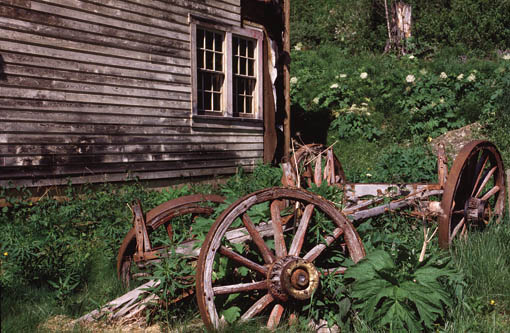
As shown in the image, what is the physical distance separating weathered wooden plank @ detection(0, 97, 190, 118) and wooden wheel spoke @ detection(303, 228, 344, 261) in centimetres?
455

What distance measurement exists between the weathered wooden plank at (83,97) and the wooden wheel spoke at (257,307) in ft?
15.1

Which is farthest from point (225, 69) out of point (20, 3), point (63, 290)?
point (63, 290)

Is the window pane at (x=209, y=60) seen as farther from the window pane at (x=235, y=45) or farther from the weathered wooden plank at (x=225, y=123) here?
the weathered wooden plank at (x=225, y=123)

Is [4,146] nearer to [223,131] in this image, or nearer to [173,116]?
[173,116]

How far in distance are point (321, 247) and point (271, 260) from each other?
1.25 ft

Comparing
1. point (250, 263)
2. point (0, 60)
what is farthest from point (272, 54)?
point (250, 263)

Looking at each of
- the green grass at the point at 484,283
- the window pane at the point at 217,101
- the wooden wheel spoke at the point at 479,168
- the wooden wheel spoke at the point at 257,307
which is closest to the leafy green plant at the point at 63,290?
the wooden wheel spoke at the point at 257,307

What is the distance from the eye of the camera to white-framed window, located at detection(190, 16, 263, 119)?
788cm

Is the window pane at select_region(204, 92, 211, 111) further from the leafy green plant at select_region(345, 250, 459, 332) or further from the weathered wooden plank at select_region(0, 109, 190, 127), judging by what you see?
the leafy green plant at select_region(345, 250, 459, 332)

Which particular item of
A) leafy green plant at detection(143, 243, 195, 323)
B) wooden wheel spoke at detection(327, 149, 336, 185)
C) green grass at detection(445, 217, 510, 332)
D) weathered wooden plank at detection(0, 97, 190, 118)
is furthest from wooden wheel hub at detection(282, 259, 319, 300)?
weathered wooden plank at detection(0, 97, 190, 118)

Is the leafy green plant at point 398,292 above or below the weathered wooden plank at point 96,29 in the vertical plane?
below

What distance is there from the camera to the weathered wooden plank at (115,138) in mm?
5660

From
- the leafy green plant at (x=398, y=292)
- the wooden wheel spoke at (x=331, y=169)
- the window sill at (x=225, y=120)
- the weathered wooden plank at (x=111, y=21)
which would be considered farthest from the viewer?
the window sill at (x=225, y=120)

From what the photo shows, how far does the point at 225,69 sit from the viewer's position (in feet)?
27.0
